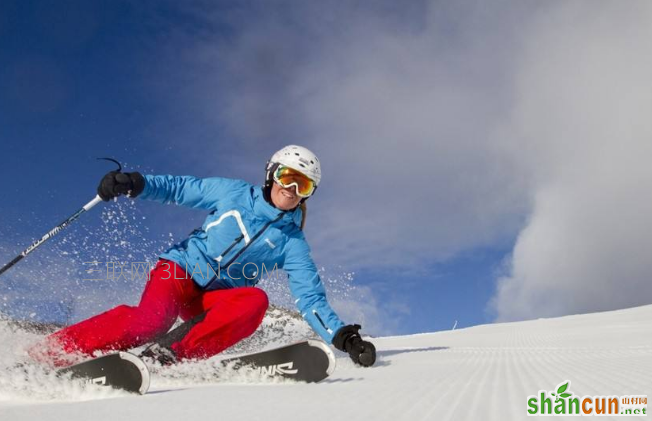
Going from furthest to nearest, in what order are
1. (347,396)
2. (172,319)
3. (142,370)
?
(172,319) < (142,370) < (347,396)

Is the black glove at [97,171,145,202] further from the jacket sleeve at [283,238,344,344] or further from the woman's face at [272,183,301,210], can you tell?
the jacket sleeve at [283,238,344,344]

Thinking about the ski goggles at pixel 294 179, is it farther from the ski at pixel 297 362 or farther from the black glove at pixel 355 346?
the ski at pixel 297 362

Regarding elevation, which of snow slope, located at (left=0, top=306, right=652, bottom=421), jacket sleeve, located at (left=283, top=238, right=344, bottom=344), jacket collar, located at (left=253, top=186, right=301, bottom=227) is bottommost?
snow slope, located at (left=0, top=306, right=652, bottom=421)

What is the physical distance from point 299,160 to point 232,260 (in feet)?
A: 3.81

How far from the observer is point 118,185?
3963 mm

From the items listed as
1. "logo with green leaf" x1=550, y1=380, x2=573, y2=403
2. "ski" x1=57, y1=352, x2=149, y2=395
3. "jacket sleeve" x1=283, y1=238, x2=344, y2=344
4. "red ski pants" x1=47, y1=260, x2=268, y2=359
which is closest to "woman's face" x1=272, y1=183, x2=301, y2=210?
"jacket sleeve" x1=283, y1=238, x2=344, y2=344

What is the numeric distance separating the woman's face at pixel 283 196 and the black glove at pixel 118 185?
3.98ft

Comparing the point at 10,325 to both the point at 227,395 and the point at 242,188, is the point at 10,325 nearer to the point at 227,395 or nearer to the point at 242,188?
the point at 242,188

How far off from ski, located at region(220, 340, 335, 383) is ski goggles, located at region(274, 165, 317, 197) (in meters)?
1.70

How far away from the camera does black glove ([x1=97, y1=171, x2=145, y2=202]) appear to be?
3.97 metres

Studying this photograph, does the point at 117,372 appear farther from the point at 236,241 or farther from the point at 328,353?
the point at 236,241

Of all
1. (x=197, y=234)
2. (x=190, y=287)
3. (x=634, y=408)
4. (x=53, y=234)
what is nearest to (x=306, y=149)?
(x=197, y=234)

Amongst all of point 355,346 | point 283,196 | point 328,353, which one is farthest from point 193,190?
point 328,353

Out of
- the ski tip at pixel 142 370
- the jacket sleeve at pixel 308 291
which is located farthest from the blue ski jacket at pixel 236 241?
the ski tip at pixel 142 370
